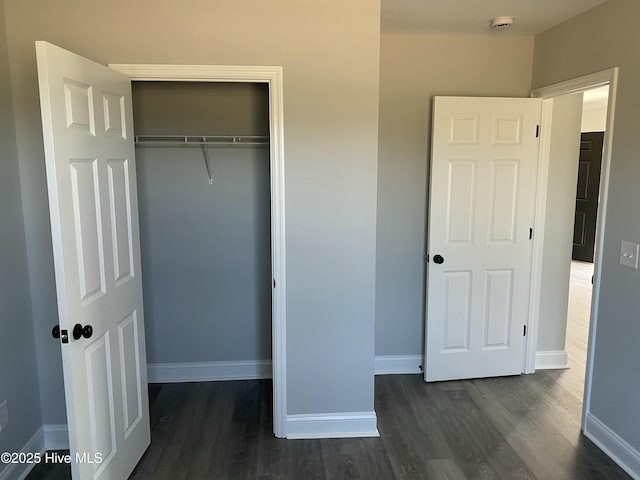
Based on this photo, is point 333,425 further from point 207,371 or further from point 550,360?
point 550,360

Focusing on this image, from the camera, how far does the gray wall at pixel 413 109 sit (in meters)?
3.22

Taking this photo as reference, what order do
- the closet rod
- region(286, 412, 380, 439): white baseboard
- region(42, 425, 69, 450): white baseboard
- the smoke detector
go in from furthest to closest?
the closet rod, the smoke detector, region(286, 412, 380, 439): white baseboard, region(42, 425, 69, 450): white baseboard

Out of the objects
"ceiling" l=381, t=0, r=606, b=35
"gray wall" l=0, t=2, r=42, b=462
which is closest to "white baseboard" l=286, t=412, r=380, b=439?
"gray wall" l=0, t=2, r=42, b=462

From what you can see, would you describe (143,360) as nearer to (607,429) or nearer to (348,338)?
(348,338)

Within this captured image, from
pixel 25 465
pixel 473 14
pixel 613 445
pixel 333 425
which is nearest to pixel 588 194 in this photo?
pixel 473 14

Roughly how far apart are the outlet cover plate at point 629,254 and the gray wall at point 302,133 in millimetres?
1315

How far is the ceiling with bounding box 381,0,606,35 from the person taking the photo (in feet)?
8.57

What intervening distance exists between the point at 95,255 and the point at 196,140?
4.67 ft

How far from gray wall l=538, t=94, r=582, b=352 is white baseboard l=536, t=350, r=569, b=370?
0.03 meters

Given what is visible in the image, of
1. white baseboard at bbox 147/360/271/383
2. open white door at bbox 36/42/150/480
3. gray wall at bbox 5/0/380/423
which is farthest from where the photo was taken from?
white baseboard at bbox 147/360/271/383

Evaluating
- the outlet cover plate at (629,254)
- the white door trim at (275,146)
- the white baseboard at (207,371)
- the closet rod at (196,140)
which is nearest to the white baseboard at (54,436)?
the white baseboard at (207,371)

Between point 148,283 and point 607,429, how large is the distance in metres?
3.01

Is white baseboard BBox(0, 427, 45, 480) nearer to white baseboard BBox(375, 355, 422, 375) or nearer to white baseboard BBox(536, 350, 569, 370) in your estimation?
white baseboard BBox(375, 355, 422, 375)

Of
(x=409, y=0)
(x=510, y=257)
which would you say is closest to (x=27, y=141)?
(x=409, y=0)
